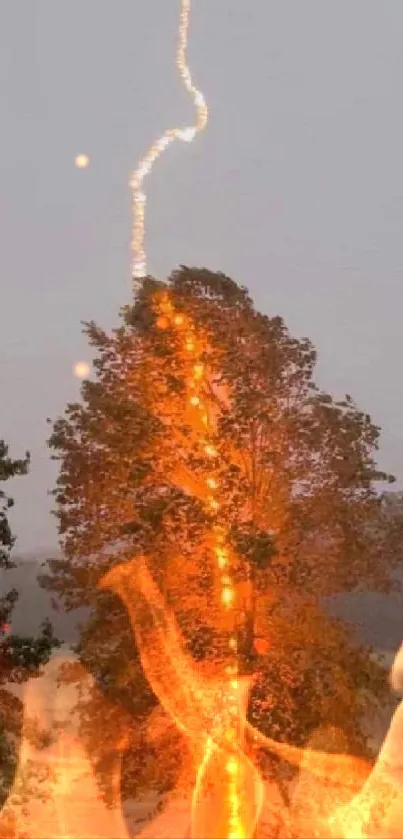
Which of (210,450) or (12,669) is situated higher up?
(210,450)

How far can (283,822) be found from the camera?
427 cm

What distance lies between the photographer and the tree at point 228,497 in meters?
4.55

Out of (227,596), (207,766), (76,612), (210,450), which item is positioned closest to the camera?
(207,766)

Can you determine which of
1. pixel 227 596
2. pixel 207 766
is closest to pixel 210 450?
pixel 227 596

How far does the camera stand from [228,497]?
466cm

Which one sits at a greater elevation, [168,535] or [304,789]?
[168,535]

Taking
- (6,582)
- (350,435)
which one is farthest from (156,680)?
(350,435)

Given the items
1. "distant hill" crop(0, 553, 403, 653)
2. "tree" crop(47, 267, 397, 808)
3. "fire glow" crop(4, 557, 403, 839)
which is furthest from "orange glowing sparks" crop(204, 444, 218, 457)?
"distant hill" crop(0, 553, 403, 653)

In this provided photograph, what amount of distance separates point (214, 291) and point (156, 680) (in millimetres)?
1666

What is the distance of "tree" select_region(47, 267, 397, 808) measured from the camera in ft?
14.9

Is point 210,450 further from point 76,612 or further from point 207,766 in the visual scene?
point 207,766

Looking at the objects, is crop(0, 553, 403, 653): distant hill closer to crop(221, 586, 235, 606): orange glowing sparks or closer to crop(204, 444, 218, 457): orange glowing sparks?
crop(221, 586, 235, 606): orange glowing sparks

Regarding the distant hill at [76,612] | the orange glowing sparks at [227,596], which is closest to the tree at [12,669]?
the distant hill at [76,612]

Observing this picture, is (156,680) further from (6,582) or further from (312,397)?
(312,397)
